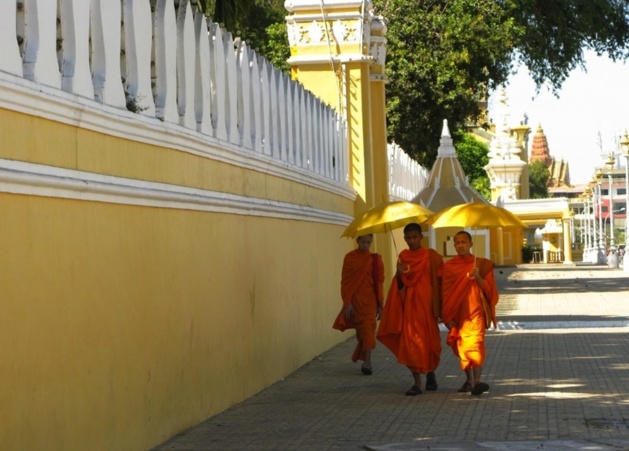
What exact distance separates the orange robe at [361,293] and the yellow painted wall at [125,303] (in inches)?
31.8

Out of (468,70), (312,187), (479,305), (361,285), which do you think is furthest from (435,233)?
(479,305)

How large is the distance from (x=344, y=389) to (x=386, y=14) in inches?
911

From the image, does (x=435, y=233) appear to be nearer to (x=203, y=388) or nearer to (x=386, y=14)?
(x=386, y=14)

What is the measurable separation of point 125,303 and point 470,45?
26574 mm

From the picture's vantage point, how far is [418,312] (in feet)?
38.9

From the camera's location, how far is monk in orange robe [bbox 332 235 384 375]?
13.6 m

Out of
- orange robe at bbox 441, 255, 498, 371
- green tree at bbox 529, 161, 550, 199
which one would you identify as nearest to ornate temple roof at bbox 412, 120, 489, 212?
orange robe at bbox 441, 255, 498, 371

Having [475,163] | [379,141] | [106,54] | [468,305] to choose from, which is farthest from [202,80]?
[475,163]

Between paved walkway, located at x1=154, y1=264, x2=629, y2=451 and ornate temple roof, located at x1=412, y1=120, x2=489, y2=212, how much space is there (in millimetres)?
9254

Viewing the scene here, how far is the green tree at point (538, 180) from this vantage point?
128 m

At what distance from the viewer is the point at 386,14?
34375 mm

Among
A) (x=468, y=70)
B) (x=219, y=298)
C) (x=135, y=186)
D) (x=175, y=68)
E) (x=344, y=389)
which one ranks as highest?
(x=468, y=70)

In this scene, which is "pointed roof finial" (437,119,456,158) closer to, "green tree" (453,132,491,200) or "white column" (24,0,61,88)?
"white column" (24,0,61,88)

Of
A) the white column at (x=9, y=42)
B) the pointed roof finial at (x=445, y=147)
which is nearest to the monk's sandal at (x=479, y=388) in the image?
the white column at (x=9, y=42)
